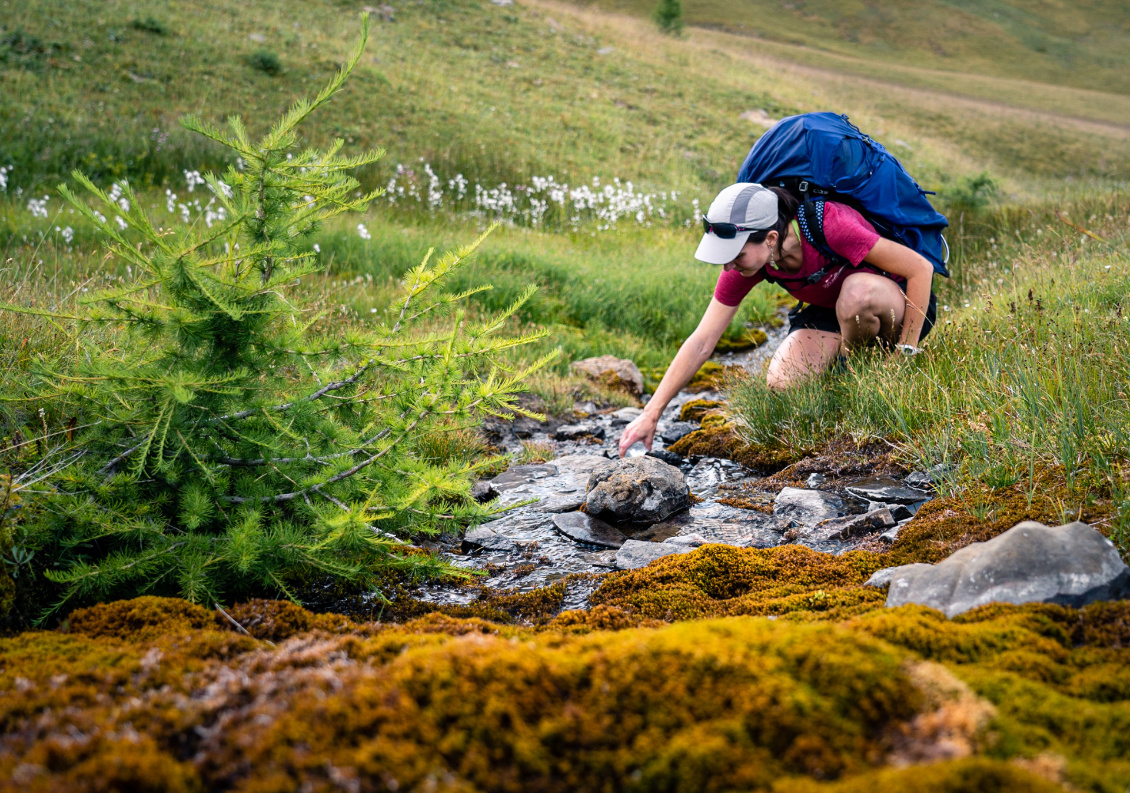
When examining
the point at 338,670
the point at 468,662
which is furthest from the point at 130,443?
the point at 468,662

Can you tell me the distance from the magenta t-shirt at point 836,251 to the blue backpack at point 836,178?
61 mm

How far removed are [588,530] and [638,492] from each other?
377mm

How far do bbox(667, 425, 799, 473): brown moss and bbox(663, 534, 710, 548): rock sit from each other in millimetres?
1217

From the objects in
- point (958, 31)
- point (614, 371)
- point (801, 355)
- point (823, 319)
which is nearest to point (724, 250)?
point (801, 355)

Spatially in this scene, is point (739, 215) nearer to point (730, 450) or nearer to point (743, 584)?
point (730, 450)

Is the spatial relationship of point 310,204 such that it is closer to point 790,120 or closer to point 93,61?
point 790,120

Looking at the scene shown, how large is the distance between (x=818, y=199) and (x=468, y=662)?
3996 mm

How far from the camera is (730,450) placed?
5.02 meters

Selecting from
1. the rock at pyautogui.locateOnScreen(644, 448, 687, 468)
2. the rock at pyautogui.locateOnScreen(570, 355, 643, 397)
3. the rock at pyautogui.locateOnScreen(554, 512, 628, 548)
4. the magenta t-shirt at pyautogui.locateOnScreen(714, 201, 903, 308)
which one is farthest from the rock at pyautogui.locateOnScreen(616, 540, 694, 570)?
the rock at pyautogui.locateOnScreen(570, 355, 643, 397)

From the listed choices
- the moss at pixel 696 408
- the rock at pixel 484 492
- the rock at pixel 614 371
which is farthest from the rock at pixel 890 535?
the rock at pixel 614 371

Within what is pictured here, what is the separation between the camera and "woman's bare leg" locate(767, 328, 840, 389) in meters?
5.03

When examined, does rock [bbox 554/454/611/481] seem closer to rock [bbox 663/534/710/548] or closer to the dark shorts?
rock [bbox 663/534/710/548]

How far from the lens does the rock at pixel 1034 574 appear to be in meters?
2.00

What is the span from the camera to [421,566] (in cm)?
279
